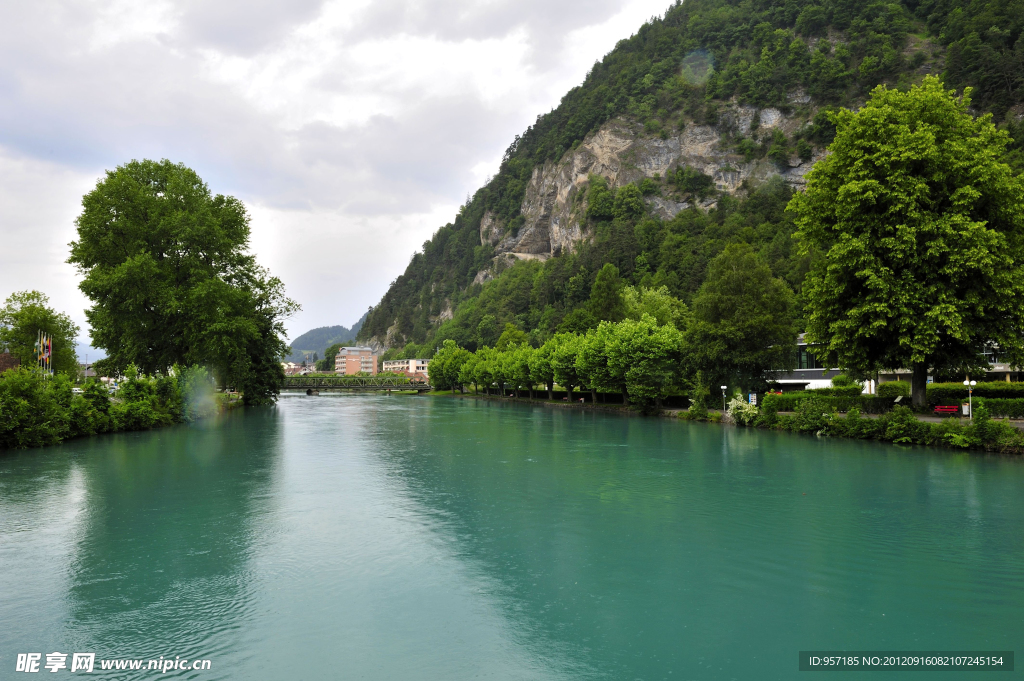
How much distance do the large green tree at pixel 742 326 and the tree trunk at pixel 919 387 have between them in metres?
13.6

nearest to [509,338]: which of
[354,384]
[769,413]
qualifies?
[354,384]

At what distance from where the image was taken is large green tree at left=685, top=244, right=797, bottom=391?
43.8m

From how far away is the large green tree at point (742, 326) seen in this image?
43844 millimetres

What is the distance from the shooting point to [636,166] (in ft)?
497

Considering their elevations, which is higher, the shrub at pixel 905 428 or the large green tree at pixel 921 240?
the large green tree at pixel 921 240

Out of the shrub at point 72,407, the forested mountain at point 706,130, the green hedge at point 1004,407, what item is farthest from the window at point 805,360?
the shrub at point 72,407

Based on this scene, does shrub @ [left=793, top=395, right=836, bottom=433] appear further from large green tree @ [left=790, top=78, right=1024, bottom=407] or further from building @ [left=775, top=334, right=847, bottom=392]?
building @ [left=775, top=334, right=847, bottom=392]

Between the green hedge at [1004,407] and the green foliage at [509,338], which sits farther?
the green foliage at [509,338]

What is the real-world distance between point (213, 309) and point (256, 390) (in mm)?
24565

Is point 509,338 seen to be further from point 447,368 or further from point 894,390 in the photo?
point 894,390

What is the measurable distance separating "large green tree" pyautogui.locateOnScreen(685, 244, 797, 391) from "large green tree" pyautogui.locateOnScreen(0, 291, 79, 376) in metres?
61.2

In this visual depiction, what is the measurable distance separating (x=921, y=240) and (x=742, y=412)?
15193mm

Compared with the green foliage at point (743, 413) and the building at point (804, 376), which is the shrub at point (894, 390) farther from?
the building at point (804, 376)

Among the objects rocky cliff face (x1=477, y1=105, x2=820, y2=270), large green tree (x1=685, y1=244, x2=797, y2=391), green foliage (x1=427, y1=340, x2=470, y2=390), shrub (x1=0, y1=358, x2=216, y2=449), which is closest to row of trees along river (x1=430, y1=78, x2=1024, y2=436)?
large green tree (x1=685, y1=244, x2=797, y2=391)
